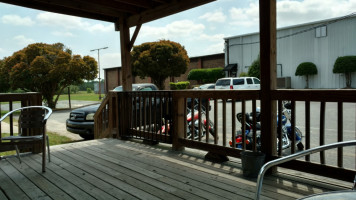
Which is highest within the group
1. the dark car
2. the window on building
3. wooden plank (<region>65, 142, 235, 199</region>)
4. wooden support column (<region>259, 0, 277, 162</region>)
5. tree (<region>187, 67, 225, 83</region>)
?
the window on building

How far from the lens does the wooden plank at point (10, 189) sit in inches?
103

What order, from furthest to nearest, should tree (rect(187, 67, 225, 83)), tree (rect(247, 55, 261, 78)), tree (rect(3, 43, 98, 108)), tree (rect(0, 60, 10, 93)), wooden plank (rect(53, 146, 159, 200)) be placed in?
tree (rect(187, 67, 225, 83)), tree (rect(247, 55, 261, 78)), tree (rect(0, 60, 10, 93)), tree (rect(3, 43, 98, 108)), wooden plank (rect(53, 146, 159, 200))

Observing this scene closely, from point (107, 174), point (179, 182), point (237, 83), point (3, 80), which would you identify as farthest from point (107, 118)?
point (3, 80)

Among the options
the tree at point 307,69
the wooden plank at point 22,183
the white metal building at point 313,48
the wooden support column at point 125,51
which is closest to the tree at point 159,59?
the white metal building at point 313,48

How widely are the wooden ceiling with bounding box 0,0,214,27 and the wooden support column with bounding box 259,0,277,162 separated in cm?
132

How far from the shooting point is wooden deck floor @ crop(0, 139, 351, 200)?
8.53 feet

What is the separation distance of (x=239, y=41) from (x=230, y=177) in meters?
24.0

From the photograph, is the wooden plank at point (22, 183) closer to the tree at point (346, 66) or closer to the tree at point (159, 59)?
the tree at point (346, 66)

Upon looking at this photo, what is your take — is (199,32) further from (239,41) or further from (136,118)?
(239,41)

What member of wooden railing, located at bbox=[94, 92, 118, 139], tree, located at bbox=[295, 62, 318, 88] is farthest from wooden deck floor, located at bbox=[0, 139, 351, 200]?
tree, located at bbox=[295, 62, 318, 88]

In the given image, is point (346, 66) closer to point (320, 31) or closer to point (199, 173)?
point (320, 31)

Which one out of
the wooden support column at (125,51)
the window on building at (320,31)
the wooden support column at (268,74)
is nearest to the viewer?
the wooden support column at (268,74)

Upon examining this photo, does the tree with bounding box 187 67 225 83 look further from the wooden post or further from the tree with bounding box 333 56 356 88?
the wooden post

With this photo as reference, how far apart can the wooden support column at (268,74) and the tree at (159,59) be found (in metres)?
22.6
